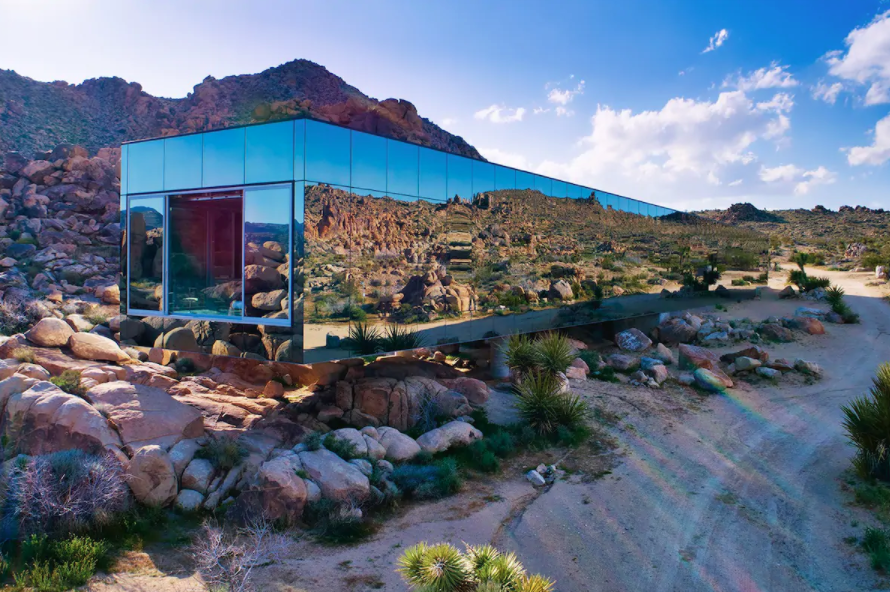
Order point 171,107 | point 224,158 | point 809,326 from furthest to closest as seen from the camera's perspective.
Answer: point 171,107, point 809,326, point 224,158

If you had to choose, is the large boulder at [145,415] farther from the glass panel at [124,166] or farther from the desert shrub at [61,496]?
the glass panel at [124,166]

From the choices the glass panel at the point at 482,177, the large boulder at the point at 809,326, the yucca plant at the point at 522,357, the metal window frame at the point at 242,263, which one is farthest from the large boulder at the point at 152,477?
the large boulder at the point at 809,326

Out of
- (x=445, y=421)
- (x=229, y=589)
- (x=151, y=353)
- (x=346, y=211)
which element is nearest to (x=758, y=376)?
(x=445, y=421)

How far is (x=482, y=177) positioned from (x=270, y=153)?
5.28 m

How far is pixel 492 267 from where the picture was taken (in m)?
13.2

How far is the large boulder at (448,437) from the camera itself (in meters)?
9.66

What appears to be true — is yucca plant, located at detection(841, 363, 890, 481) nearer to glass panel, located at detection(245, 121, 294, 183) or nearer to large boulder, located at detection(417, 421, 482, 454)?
large boulder, located at detection(417, 421, 482, 454)

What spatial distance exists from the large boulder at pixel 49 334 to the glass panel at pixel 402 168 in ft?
27.1

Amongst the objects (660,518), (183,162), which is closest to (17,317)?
(183,162)

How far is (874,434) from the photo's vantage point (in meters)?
8.43

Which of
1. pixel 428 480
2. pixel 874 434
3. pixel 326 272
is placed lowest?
pixel 428 480

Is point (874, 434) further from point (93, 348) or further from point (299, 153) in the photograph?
point (93, 348)

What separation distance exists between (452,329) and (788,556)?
23.1ft

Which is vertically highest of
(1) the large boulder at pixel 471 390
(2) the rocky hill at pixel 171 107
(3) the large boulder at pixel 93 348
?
(2) the rocky hill at pixel 171 107
